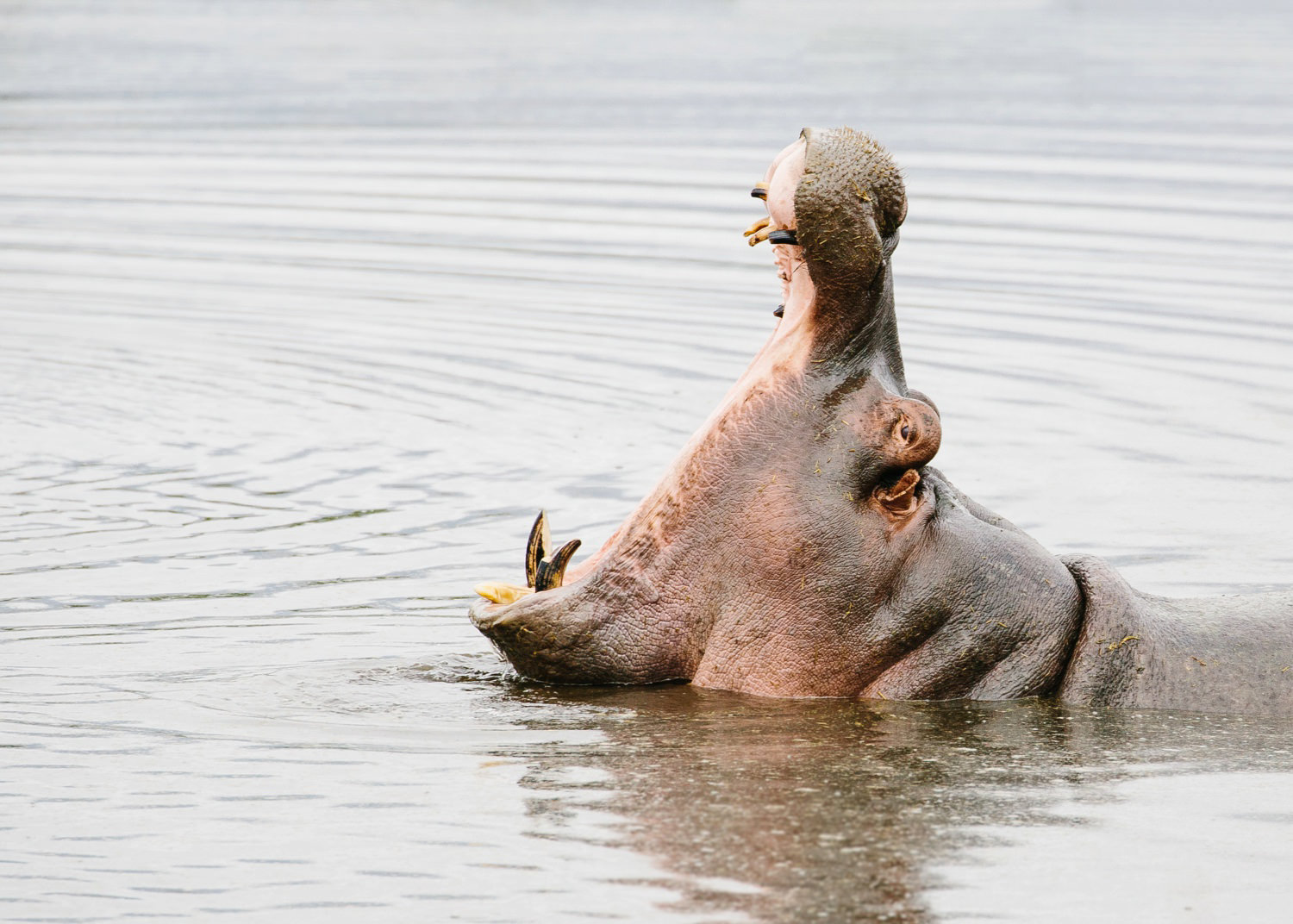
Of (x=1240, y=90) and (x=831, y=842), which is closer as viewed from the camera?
(x=831, y=842)

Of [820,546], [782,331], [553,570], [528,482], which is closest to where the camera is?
[820,546]

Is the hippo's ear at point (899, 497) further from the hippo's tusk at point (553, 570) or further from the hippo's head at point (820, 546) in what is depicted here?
the hippo's tusk at point (553, 570)

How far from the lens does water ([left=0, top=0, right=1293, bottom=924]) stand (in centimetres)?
409

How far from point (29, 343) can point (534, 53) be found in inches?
783

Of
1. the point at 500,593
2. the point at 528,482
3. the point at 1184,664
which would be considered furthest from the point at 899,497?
the point at 528,482

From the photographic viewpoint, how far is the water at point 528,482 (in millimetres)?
4086

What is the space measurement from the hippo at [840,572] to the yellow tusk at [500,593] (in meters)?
0.02

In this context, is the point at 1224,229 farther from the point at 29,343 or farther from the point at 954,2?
the point at 954,2

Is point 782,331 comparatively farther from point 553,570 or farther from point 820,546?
point 553,570

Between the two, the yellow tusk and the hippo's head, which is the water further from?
the yellow tusk

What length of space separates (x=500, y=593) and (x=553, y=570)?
149mm

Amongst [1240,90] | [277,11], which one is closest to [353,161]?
[1240,90]

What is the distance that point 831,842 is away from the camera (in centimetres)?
411

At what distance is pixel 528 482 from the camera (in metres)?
7.85
